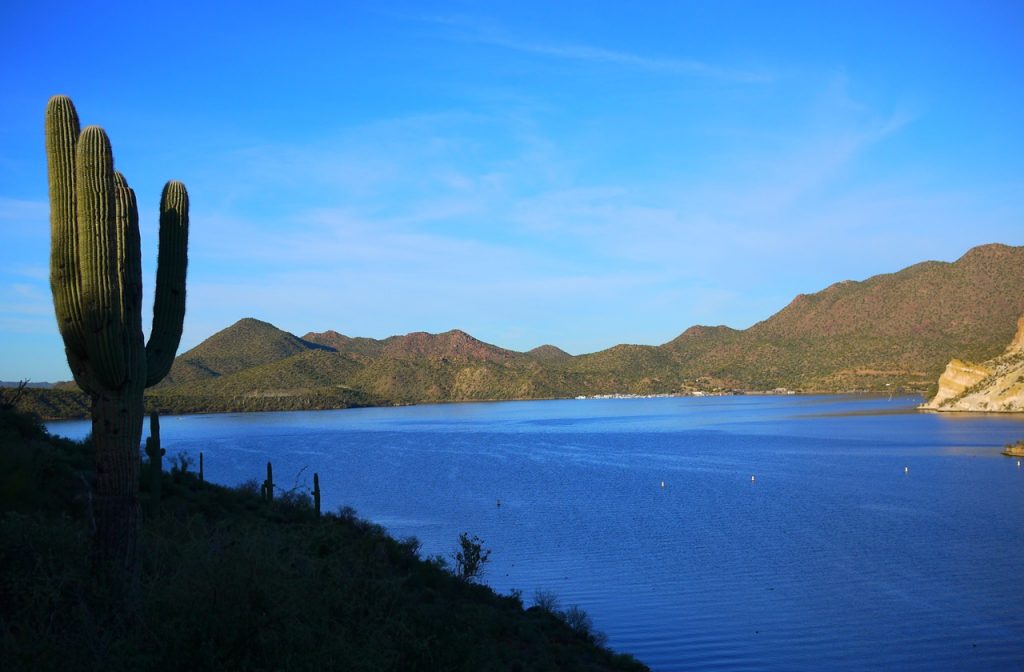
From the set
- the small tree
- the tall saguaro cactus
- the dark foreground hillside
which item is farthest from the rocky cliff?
the tall saguaro cactus

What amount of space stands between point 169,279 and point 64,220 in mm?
1799

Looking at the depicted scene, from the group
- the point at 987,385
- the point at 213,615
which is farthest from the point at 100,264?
the point at 987,385

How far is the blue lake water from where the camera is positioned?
20.2m

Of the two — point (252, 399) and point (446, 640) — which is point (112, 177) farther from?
point (252, 399)

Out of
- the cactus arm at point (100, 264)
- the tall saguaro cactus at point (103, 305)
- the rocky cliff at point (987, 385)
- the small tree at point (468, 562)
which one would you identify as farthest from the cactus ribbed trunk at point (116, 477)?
the rocky cliff at point (987, 385)

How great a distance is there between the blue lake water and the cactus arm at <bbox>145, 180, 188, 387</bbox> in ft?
40.6

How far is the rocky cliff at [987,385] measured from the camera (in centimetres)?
10538

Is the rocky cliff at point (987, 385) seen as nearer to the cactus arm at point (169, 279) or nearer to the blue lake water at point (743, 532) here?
the blue lake water at point (743, 532)

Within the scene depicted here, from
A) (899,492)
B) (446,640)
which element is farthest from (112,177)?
(899,492)

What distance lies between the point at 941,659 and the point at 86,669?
59.4 feet

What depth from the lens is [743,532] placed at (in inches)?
1335

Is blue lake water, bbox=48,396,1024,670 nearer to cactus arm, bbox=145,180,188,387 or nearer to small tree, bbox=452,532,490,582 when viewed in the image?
small tree, bbox=452,532,490,582

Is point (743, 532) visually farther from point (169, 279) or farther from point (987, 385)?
point (987, 385)

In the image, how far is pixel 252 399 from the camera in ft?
589
